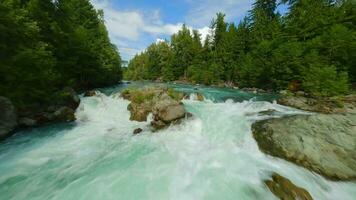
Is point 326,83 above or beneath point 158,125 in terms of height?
above

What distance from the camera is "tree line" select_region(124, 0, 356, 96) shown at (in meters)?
25.9

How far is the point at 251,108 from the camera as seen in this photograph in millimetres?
16328

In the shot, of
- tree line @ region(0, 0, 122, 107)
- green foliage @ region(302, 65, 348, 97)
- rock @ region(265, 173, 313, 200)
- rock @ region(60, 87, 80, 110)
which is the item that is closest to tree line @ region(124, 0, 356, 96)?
green foliage @ region(302, 65, 348, 97)

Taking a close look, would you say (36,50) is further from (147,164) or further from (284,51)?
(284,51)

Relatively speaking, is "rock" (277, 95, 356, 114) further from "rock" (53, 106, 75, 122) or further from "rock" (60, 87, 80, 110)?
"rock" (60, 87, 80, 110)

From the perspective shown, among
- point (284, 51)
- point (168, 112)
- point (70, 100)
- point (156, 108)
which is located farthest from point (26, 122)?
point (284, 51)

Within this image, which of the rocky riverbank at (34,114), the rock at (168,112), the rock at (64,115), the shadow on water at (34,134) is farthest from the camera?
the rock at (64,115)

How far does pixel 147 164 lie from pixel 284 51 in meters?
27.6

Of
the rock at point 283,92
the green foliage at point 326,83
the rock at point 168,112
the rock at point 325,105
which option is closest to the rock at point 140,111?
the rock at point 168,112

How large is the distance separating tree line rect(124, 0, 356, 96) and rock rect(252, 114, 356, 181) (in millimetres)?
13438

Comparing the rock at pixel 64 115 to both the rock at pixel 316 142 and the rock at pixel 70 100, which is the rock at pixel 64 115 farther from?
the rock at pixel 316 142

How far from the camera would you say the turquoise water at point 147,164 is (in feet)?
23.3

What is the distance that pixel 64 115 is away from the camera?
14.7 m

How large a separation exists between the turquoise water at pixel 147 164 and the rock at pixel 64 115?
943mm
